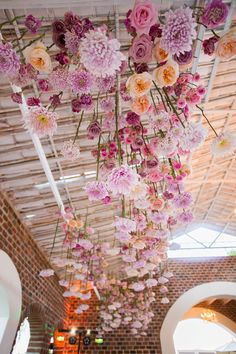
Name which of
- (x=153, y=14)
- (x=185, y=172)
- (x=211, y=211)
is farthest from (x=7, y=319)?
(x=211, y=211)

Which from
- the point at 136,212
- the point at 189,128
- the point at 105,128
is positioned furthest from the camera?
the point at 136,212

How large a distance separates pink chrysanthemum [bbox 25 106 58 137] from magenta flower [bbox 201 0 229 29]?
845mm

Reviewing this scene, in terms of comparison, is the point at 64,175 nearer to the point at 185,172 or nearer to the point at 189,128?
the point at 185,172

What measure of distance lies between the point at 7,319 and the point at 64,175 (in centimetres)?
Result: 242

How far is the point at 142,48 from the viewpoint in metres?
1.11

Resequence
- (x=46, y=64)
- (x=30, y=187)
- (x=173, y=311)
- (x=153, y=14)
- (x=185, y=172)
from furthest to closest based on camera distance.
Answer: (x=173, y=311) < (x=30, y=187) < (x=185, y=172) < (x=46, y=64) < (x=153, y=14)

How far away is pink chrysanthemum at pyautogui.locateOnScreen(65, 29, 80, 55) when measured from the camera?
114 cm

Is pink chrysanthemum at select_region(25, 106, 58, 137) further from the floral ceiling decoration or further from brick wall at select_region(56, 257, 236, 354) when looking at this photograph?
brick wall at select_region(56, 257, 236, 354)

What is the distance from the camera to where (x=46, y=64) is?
1.15 metres

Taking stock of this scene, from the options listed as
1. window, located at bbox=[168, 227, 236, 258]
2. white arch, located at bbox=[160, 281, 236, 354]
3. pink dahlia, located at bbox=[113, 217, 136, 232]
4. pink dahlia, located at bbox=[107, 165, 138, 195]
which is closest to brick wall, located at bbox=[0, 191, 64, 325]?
pink dahlia, located at bbox=[113, 217, 136, 232]

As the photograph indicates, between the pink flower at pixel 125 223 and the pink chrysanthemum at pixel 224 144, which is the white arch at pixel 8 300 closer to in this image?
the pink flower at pixel 125 223

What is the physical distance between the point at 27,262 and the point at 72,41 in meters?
4.27

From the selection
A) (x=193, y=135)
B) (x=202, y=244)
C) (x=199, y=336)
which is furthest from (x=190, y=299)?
(x=193, y=135)

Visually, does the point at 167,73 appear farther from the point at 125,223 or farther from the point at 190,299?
the point at 190,299
